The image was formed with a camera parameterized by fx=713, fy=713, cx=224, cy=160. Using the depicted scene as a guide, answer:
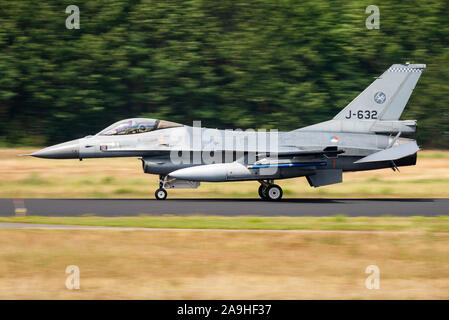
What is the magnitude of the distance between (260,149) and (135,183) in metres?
6.74

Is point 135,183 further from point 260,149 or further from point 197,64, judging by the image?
point 197,64

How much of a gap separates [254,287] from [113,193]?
13.5 metres

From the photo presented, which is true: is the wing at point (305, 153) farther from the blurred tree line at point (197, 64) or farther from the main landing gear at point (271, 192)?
the blurred tree line at point (197, 64)

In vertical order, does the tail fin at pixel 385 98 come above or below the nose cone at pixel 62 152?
above

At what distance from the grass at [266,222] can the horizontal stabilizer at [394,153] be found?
419cm

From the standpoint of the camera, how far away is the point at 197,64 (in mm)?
37906

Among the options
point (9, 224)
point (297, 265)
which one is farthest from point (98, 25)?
point (297, 265)

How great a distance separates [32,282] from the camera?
11.9 metres

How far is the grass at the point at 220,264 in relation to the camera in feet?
37.8

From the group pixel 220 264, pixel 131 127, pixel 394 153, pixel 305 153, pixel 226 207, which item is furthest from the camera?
pixel 131 127

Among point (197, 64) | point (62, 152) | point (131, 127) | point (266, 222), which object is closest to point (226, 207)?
point (266, 222)

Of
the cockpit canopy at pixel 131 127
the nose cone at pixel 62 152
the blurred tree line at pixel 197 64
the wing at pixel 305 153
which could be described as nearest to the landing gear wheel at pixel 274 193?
the wing at pixel 305 153

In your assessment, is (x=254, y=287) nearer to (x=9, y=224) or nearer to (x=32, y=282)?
(x=32, y=282)

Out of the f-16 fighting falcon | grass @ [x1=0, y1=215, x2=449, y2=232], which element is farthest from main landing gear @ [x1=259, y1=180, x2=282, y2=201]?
grass @ [x1=0, y1=215, x2=449, y2=232]
